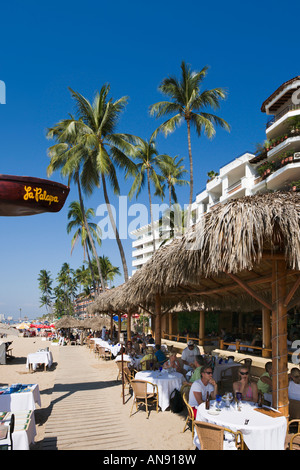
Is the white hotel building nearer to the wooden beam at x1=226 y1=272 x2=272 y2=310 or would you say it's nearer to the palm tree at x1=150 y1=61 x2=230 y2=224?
the palm tree at x1=150 y1=61 x2=230 y2=224

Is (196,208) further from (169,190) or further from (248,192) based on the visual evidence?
(248,192)

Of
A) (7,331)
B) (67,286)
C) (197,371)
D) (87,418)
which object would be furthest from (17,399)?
(67,286)

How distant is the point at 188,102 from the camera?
21641 mm

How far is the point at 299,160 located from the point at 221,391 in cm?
1805

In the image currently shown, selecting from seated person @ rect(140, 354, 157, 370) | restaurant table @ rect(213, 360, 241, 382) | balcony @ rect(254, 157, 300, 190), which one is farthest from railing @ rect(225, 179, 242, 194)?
seated person @ rect(140, 354, 157, 370)

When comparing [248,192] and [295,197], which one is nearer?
[295,197]

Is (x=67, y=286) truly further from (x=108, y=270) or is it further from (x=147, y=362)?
(x=147, y=362)

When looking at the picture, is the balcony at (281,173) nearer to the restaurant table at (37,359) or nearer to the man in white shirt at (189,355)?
the man in white shirt at (189,355)

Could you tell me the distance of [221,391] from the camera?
29.1 feet

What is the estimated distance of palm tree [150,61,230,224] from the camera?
21.6 meters

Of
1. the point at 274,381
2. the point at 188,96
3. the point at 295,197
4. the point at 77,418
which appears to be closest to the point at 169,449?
the point at 274,381

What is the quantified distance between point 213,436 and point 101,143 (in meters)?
18.9

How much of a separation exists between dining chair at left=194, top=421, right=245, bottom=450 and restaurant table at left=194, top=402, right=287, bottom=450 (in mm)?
100
